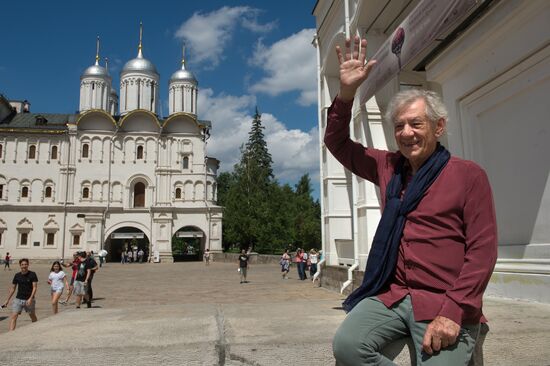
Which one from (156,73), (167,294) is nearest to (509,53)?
(167,294)

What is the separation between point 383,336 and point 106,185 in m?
52.1

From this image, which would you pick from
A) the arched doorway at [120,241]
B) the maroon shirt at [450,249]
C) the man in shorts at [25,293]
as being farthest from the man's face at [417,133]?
the arched doorway at [120,241]

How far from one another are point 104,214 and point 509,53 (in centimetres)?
4895

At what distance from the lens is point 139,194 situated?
51969 millimetres

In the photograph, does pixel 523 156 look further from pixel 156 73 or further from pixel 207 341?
pixel 156 73

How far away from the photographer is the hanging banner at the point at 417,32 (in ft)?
19.9

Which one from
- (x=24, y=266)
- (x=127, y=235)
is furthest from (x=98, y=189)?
(x=24, y=266)

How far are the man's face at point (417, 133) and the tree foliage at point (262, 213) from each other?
45724 millimetres

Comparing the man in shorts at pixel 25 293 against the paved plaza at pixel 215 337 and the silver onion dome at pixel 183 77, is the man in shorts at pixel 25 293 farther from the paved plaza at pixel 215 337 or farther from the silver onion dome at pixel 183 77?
the silver onion dome at pixel 183 77

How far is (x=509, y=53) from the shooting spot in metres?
5.71

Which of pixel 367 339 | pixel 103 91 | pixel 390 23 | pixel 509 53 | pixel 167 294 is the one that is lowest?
pixel 167 294

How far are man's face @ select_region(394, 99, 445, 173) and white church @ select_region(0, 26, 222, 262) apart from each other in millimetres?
48256

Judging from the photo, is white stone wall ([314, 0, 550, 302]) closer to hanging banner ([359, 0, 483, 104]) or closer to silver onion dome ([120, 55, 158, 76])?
hanging banner ([359, 0, 483, 104])

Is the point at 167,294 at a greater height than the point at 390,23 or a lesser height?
lesser
